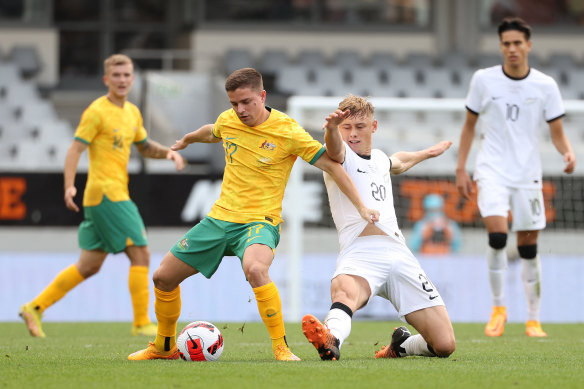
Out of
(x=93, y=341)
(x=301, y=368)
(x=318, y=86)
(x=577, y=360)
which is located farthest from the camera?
(x=318, y=86)

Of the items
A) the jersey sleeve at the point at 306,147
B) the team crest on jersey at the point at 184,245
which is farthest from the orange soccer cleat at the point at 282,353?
the jersey sleeve at the point at 306,147

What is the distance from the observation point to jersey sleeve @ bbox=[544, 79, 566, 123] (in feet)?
26.1

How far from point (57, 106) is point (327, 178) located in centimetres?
1250

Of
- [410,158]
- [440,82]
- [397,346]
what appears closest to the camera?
[397,346]

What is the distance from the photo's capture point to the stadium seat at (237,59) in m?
17.5

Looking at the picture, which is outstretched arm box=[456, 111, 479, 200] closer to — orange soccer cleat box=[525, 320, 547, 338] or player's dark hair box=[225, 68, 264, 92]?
orange soccer cleat box=[525, 320, 547, 338]

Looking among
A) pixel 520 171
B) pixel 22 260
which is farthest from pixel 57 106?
pixel 520 171

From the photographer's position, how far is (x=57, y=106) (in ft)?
58.2

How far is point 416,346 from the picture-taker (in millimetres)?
6027

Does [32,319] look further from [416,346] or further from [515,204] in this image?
[515,204]

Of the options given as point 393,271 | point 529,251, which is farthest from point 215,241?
point 529,251

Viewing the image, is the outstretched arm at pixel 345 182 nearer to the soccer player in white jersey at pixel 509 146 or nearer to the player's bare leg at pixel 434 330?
the player's bare leg at pixel 434 330

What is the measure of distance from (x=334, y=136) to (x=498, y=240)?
2.74 m

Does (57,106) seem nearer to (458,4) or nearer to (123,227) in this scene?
(458,4)
